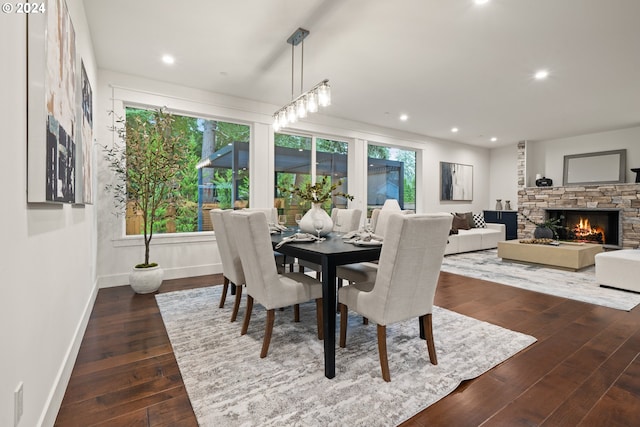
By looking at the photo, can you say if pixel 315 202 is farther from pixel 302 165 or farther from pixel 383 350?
pixel 302 165

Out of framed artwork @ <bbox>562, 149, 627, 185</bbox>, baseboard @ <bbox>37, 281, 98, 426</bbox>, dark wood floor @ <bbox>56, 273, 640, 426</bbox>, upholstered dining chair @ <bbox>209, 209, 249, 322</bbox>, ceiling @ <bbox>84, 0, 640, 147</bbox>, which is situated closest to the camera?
baseboard @ <bbox>37, 281, 98, 426</bbox>

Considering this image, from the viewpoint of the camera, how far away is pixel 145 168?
139 inches

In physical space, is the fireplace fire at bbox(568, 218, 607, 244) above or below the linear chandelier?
below

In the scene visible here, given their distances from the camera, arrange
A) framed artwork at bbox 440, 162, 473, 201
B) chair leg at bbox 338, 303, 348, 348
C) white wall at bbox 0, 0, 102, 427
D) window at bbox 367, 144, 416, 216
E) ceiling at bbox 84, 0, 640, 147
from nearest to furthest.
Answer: white wall at bbox 0, 0, 102, 427, chair leg at bbox 338, 303, 348, 348, ceiling at bbox 84, 0, 640, 147, window at bbox 367, 144, 416, 216, framed artwork at bbox 440, 162, 473, 201

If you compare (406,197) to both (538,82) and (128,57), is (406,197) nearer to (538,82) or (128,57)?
(538,82)

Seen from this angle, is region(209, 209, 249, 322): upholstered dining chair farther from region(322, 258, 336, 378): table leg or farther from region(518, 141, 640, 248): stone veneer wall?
region(518, 141, 640, 248): stone veneer wall

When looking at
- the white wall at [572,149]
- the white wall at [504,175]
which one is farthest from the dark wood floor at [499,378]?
the white wall at [504,175]

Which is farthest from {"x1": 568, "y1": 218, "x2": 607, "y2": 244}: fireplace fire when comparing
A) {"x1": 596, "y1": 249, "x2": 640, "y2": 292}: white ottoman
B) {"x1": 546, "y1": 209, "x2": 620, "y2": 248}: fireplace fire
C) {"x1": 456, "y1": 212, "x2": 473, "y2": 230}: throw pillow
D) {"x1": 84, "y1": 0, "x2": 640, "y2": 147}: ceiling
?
{"x1": 596, "y1": 249, "x2": 640, "y2": 292}: white ottoman

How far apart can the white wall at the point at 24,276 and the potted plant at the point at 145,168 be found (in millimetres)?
1749

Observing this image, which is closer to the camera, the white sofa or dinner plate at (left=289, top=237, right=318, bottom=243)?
dinner plate at (left=289, top=237, right=318, bottom=243)

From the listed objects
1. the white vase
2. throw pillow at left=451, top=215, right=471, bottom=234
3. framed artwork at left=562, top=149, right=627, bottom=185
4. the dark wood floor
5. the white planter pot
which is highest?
framed artwork at left=562, top=149, right=627, bottom=185

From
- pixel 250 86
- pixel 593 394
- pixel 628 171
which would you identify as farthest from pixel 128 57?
pixel 628 171

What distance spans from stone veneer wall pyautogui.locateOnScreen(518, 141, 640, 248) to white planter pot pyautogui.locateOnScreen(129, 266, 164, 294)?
761 cm

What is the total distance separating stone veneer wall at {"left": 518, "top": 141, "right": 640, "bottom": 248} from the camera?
5988 millimetres
